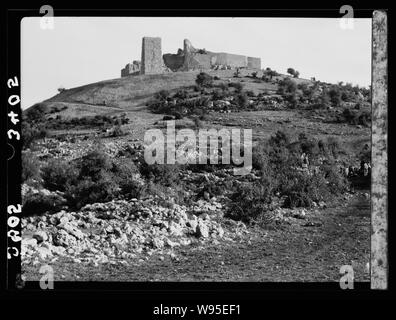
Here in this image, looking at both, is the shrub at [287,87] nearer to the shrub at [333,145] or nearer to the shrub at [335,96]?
the shrub at [335,96]

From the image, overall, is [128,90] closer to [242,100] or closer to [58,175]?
[242,100]

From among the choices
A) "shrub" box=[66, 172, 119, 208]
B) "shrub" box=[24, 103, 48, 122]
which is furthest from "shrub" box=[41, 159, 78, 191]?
"shrub" box=[24, 103, 48, 122]

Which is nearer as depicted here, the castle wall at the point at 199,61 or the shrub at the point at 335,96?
the shrub at the point at 335,96

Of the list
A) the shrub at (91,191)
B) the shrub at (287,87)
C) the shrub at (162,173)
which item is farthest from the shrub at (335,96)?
the shrub at (91,191)

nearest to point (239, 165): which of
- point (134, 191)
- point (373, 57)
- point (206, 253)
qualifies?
point (134, 191)

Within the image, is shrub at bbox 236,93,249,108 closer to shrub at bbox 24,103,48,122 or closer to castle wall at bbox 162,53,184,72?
castle wall at bbox 162,53,184,72

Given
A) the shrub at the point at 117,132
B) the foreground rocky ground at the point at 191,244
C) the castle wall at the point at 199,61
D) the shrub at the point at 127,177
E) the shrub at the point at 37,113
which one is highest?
the castle wall at the point at 199,61
